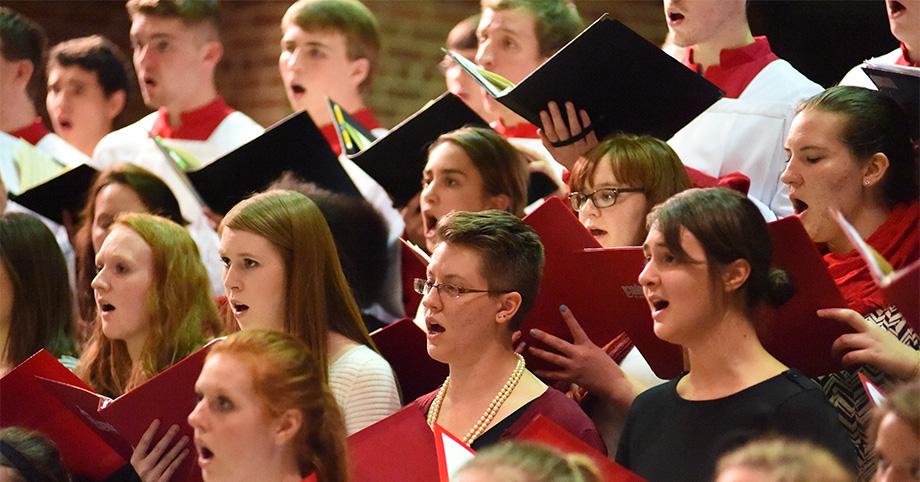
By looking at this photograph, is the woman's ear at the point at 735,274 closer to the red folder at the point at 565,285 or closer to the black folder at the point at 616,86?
the red folder at the point at 565,285

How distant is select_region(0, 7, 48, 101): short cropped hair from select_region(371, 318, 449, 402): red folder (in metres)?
2.66

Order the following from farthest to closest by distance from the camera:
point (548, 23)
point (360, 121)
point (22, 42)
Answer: point (22, 42)
point (360, 121)
point (548, 23)

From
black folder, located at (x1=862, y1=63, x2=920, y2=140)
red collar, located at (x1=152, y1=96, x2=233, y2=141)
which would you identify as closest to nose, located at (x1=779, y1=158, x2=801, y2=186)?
black folder, located at (x1=862, y1=63, x2=920, y2=140)

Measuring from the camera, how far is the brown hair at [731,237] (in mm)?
2961

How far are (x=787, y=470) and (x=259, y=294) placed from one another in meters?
1.64

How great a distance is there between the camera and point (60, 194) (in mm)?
4750

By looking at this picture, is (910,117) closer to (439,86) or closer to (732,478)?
(732,478)

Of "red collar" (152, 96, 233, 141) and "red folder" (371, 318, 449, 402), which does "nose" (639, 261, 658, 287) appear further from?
"red collar" (152, 96, 233, 141)

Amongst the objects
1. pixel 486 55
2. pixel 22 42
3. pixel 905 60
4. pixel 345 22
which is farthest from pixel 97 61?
pixel 905 60

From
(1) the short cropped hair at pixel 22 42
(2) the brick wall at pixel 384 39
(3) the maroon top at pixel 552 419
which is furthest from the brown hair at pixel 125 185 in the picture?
(2) the brick wall at pixel 384 39

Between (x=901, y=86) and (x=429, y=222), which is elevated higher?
(x=901, y=86)

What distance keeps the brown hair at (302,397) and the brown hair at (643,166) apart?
96 centimetres

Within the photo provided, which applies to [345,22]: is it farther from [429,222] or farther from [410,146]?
[429,222]

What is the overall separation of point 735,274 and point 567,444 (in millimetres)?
514
